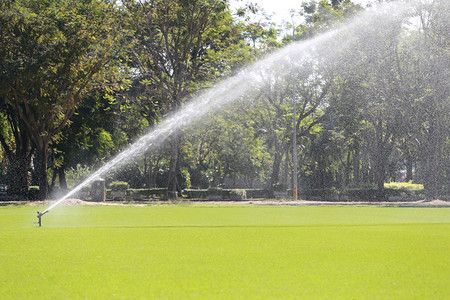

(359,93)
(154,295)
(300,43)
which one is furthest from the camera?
(300,43)

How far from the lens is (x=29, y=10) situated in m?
36.4

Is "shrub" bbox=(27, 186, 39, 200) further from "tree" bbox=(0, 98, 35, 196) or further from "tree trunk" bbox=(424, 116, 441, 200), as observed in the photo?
"tree trunk" bbox=(424, 116, 441, 200)

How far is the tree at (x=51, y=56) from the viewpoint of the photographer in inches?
1348

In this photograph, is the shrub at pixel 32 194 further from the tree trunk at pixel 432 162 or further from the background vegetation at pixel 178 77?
the tree trunk at pixel 432 162

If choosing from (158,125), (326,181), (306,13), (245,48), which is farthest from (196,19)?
(326,181)

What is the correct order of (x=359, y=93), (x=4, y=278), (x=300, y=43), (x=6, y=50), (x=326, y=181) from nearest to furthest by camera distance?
(x=4, y=278) → (x=6, y=50) → (x=359, y=93) → (x=300, y=43) → (x=326, y=181)

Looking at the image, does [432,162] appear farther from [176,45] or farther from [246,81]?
[176,45]

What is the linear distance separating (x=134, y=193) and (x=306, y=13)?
22.6 metres

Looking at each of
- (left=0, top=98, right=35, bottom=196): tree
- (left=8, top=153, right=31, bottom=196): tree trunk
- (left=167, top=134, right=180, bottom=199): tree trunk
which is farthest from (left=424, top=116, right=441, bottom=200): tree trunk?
(left=8, top=153, right=31, bottom=196): tree trunk

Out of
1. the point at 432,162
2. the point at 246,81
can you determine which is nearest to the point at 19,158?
the point at 246,81

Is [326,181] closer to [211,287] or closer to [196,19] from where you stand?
[196,19]

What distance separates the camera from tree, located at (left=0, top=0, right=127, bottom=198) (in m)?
34.2

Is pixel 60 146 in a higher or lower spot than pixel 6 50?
lower

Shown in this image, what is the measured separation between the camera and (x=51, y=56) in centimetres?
3431
